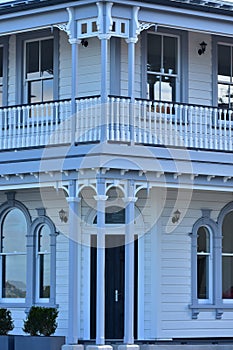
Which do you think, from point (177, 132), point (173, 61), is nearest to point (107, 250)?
point (177, 132)

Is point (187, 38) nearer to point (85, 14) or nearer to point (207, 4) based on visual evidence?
point (207, 4)

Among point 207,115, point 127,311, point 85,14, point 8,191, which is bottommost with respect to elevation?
point 127,311

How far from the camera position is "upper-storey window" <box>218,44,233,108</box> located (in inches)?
1020

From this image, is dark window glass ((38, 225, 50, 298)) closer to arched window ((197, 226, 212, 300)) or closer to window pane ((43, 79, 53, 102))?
window pane ((43, 79, 53, 102))

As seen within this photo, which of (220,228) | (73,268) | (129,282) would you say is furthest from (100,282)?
(220,228)

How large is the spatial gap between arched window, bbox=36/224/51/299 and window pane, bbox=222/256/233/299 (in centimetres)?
420

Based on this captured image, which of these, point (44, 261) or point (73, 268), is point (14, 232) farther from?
point (73, 268)

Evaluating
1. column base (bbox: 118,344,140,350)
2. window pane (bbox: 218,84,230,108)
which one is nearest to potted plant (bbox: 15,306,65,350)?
column base (bbox: 118,344,140,350)

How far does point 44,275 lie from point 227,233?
4.54 m

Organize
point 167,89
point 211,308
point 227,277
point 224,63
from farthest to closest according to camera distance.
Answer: point 224,63, point 227,277, point 167,89, point 211,308

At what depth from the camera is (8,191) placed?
25.5 m

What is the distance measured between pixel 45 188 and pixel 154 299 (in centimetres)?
368

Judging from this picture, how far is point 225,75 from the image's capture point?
2598 cm

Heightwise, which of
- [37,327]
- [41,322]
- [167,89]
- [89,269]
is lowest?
[37,327]
